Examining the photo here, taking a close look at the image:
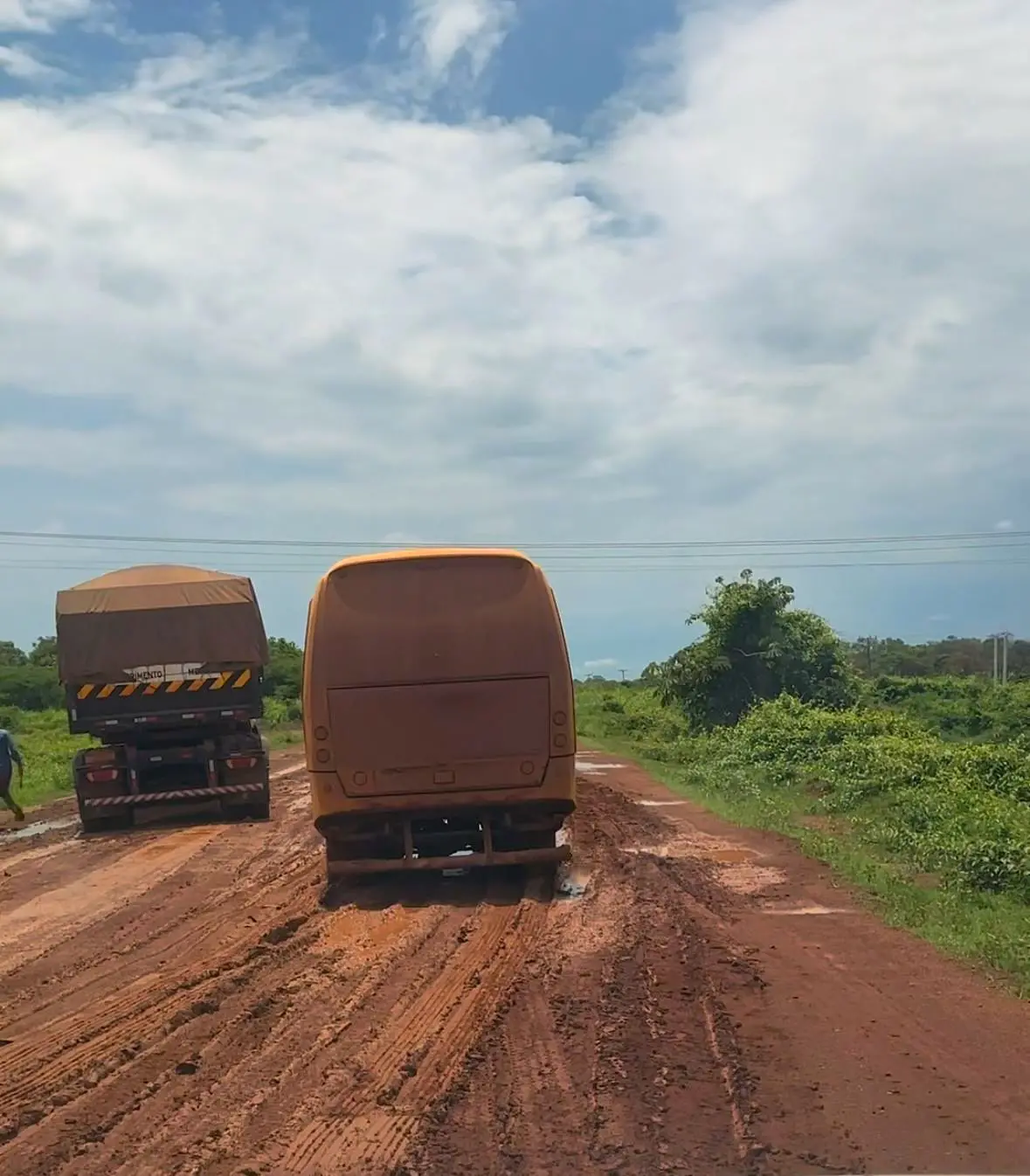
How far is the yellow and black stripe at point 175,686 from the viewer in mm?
18062

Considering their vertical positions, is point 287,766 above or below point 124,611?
below

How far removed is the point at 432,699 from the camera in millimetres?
11281

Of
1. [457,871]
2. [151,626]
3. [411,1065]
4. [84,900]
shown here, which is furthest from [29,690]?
[411,1065]

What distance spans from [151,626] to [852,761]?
1066 cm

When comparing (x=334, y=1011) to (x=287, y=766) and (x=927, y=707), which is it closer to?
(x=287, y=766)

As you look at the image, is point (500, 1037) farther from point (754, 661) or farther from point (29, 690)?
point (29, 690)

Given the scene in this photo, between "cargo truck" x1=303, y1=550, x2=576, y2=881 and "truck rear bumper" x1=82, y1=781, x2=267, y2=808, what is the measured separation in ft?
23.7

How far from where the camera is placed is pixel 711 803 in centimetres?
1950

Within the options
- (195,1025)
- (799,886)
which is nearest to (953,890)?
(799,886)

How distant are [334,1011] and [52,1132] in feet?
6.74

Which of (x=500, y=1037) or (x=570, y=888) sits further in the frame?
(x=570, y=888)

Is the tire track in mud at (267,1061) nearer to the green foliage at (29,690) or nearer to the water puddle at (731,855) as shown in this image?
the water puddle at (731,855)

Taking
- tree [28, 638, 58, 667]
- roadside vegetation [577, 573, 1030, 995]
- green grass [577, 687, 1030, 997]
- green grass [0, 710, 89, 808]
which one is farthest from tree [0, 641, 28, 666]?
green grass [577, 687, 1030, 997]

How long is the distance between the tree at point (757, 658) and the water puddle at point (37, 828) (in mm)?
19042
